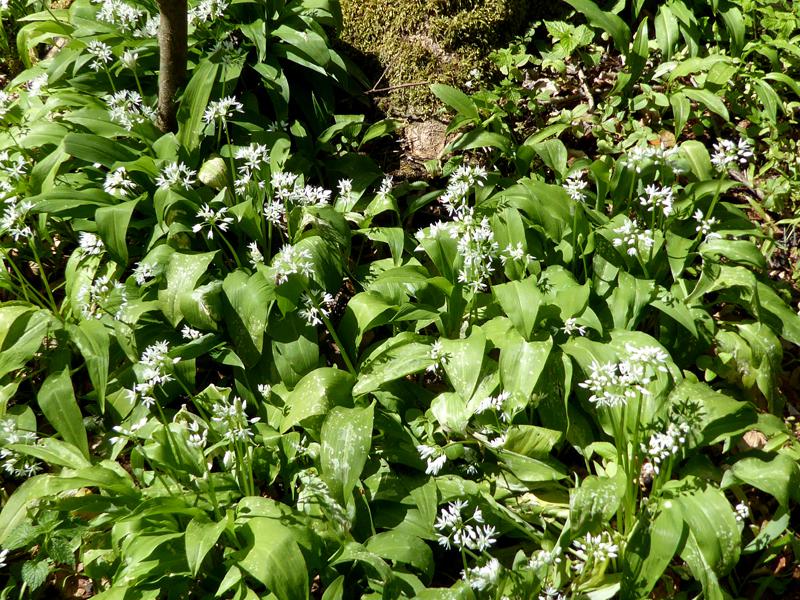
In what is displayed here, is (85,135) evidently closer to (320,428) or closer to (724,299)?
(320,428)

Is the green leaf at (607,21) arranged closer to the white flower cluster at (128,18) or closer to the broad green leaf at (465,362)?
the broad green leaf at (465,362)

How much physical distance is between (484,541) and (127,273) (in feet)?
8.34

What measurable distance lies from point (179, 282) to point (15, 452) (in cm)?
108

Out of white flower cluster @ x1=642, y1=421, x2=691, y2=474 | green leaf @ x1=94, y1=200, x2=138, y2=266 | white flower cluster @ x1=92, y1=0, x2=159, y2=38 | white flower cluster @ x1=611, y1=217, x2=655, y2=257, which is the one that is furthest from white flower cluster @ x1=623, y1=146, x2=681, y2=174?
white flower cluster @ x1=92, y1=0, x2=159, y2=38

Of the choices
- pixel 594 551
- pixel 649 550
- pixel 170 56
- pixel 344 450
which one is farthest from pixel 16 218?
pixel 649 550

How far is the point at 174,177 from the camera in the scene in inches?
150

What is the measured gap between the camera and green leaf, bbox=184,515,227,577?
286cm

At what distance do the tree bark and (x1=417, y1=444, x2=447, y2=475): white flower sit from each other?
2509mm

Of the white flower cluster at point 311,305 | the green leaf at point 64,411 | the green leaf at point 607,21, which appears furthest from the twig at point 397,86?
the green leaf at point 64,411

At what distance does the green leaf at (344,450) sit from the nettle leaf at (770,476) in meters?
1.53

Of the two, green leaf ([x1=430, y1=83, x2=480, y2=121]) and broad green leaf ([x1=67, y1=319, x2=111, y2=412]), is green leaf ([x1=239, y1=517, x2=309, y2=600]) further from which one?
green leaf ([x1=430, y1=83, x2=480, y2=121])

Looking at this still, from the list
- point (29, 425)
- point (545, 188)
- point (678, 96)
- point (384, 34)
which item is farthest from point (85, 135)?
point (678, 96)

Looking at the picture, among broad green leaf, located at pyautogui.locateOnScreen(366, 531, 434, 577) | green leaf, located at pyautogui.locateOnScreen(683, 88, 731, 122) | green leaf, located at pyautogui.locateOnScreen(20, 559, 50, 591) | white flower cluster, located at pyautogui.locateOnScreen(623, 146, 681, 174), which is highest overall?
green leaf, located at pyautogui.locateOnScreen(683, 88, 731, 122)

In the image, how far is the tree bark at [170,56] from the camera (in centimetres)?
407
